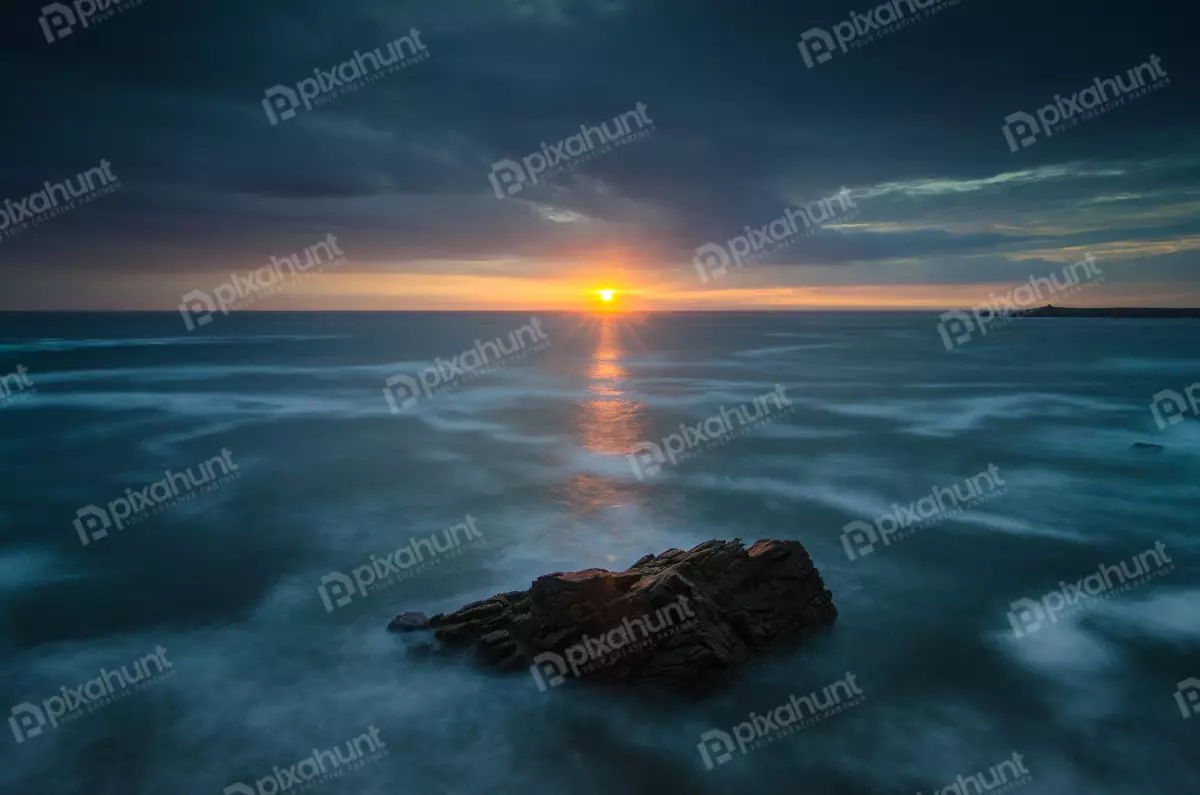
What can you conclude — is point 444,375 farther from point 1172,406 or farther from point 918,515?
point 1172,406

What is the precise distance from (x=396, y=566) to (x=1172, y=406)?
61284 millimetres

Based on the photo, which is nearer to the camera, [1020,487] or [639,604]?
[639,604]

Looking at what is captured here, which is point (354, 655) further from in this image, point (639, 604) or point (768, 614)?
point (768, 614)

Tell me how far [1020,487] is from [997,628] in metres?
16.5

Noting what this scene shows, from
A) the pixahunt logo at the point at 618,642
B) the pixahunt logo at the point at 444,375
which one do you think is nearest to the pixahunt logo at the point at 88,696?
the pixahunt logo at the point at 618,642

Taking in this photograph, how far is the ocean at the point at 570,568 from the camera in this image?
1334cm

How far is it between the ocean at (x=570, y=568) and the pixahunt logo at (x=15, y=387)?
1312 cm

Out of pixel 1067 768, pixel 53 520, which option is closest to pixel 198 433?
pixel 53 520

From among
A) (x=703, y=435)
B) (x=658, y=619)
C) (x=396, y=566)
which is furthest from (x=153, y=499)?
(x=703, y=435)

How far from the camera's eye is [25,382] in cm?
7194

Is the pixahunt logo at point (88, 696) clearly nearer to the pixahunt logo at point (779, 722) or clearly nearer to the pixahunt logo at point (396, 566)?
the pixahunt logo at point (396, 566)

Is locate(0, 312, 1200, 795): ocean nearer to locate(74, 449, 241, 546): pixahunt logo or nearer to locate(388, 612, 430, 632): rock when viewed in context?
locate(74, 449, 241, 546): pixahunt logo

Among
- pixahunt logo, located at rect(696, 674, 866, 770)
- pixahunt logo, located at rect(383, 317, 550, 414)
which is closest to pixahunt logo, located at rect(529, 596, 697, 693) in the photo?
pixahunt logo, located at rect(696, 674, 866, 770)

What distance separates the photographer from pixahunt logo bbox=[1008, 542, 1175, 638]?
1873 cm
